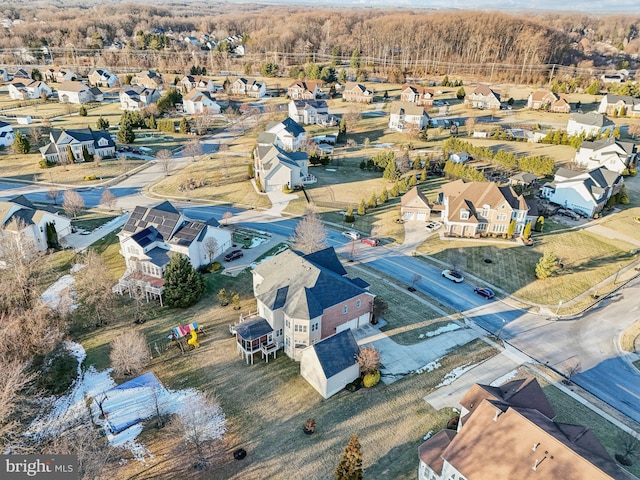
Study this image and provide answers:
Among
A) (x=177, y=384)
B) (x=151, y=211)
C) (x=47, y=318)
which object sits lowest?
(x=177, y=384)

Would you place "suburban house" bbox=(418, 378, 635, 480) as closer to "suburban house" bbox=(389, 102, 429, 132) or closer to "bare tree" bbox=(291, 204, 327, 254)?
"bare tree" bbox=(291, 204, 327, 254)

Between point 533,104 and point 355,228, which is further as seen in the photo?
point 533,104

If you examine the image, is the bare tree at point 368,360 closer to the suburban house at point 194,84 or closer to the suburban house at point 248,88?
the suburban house at point 248,88

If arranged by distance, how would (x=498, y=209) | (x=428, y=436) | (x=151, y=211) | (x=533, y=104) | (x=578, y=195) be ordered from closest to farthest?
(x=428, y=436) → (x=151, y=211) → (x=498, y=209) → (x=578, y=195) → (x=533, y=104)

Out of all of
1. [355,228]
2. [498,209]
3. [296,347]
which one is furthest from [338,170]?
[296,347]

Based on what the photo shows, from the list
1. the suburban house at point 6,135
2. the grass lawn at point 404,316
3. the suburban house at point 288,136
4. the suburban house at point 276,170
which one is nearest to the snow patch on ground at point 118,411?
the grass lawn at point 404,316

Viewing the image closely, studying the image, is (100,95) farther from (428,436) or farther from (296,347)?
(428,436)
